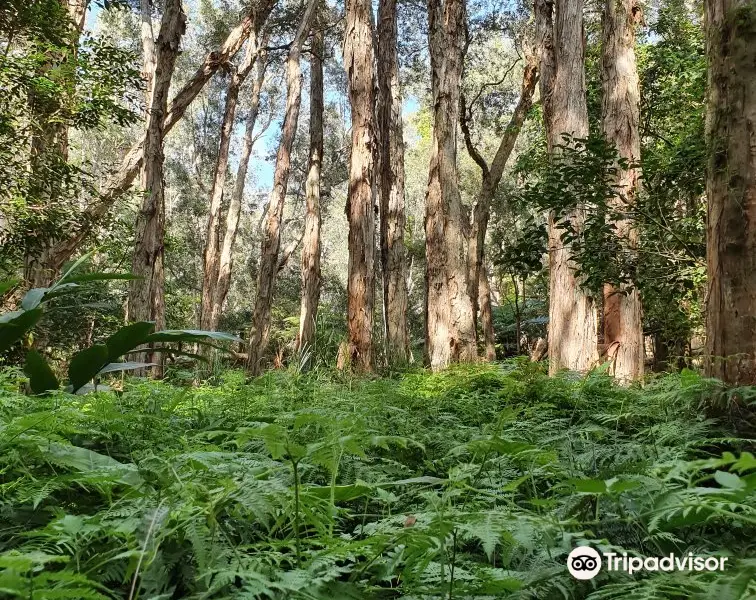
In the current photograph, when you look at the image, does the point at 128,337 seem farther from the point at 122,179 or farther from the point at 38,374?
the point at 122,179

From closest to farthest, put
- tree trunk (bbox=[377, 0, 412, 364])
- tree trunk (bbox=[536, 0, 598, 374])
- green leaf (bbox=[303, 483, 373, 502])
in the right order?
green leaf (bbox=[303, 483, 373, 502]) → tree trunk (bbox=[536, 0, 598, 374]) → tree trunk (bbox=[377, 0, 412, 364])

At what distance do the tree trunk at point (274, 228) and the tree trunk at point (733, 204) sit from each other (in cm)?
918

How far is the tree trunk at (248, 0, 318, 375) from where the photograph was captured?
12859 millimetres

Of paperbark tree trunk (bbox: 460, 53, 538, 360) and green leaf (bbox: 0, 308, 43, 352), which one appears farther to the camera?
paperbark tree trunk (bbox: 460, 53, 538, 360)

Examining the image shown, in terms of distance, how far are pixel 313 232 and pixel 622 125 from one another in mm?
7289

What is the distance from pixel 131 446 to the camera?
6.75ft

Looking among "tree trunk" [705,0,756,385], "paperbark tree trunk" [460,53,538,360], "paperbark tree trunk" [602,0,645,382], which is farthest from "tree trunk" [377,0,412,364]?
"tree trunk" [705,0,756,385]

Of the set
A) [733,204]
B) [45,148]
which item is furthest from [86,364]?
[45,148]

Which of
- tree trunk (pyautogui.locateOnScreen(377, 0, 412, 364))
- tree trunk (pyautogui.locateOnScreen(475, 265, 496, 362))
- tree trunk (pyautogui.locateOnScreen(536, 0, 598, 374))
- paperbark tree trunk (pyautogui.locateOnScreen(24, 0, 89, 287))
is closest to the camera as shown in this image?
tree trunk (pyautogui.locateOnScreen(536, 0, 598, 374))

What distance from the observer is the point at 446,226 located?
778cm

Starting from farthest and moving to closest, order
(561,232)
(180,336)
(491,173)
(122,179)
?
1. (491,173)
2. (122,179)
3. (561,232)
4. (180,336)

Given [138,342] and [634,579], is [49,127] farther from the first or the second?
[634,579]

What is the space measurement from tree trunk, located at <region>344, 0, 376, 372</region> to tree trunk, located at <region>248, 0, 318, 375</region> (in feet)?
11.8

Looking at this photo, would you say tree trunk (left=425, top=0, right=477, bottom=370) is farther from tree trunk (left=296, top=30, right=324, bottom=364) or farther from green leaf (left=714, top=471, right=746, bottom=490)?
green leaf (left=714, top=471, right=746, bottom=490)
